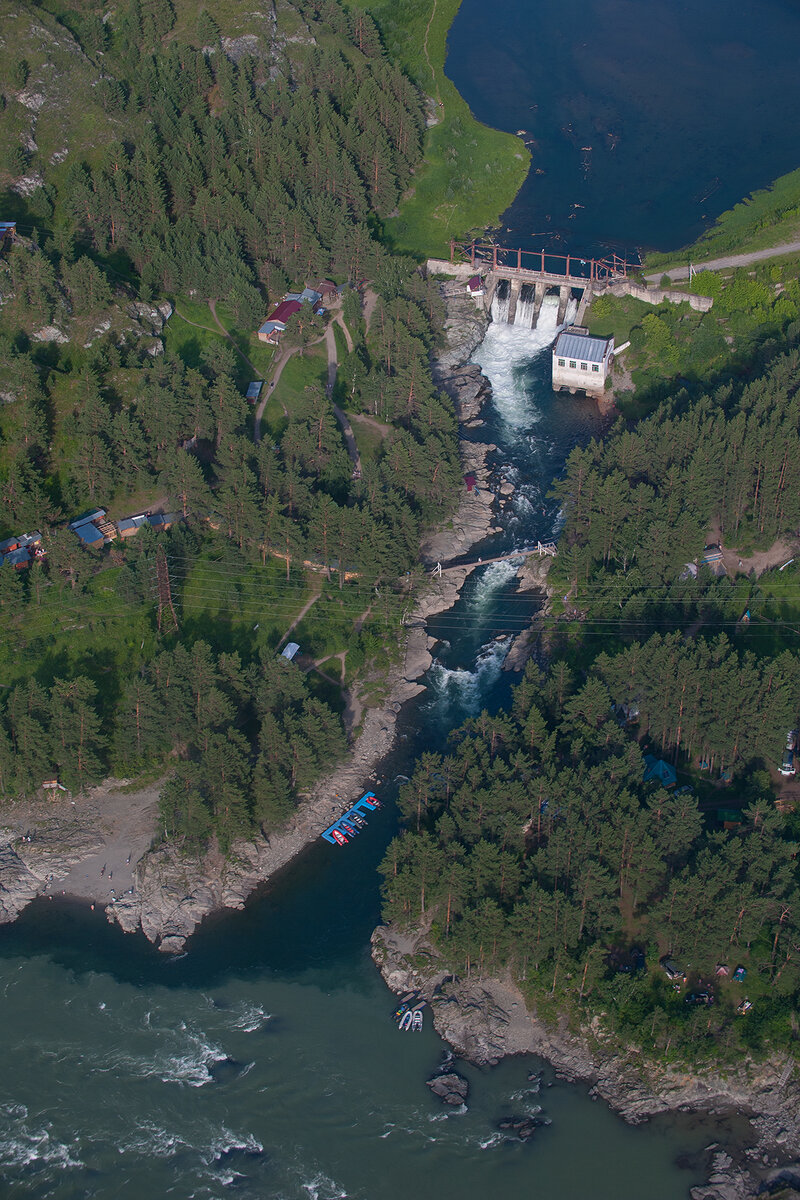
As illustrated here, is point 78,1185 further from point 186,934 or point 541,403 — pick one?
point 541,403

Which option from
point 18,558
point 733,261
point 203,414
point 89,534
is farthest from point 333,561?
point 733,261

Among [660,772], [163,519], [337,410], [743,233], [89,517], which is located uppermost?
[743,233]

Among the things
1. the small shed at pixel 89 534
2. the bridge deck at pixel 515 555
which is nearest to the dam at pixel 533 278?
the bridge deck at pixel 515 555

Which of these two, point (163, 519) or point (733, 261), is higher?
point (733, 261)

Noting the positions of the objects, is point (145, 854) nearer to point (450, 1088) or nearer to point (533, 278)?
point (450, 1088)

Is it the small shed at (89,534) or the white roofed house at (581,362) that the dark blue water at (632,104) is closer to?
the white roofed house at (581,362)

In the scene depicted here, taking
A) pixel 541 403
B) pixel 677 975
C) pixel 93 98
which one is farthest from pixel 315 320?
pixel 677 975
